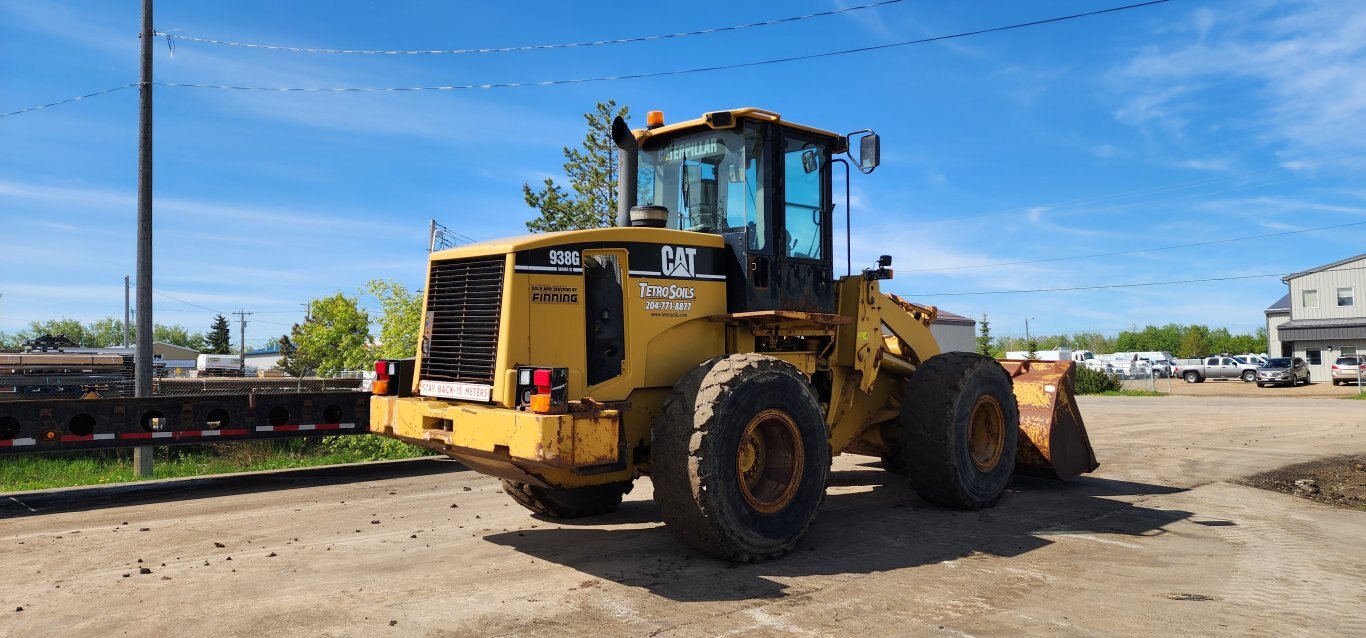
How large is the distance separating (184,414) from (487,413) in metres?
6.04

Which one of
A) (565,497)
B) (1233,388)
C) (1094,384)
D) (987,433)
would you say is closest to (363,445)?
(565,497)

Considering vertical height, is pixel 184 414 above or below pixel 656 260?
below

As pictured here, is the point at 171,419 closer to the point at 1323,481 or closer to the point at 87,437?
the point at 87,437

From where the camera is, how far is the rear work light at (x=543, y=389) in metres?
5.44

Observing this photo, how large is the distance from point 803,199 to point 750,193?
635 mm

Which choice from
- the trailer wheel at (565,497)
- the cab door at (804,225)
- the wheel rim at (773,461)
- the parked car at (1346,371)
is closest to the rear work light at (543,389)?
the wheel rim at (773,461)

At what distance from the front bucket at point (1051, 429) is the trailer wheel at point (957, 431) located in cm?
92

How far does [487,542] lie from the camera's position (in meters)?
6.91

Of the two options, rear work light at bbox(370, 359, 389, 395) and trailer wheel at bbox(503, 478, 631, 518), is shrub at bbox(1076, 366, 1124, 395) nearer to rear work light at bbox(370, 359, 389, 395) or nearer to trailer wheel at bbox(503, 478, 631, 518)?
trailer wheel at bbox(503, 478, 631, 518)

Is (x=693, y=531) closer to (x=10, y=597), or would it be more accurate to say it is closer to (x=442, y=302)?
(x=442, y=302)

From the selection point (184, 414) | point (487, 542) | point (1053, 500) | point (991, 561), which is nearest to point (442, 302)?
point (487, 542)

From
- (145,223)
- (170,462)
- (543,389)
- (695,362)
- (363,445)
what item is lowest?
(363,445)

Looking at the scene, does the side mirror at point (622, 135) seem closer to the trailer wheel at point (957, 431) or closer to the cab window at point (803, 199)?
the cab window at point (803, 199)

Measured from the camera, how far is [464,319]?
6328 millimetres
